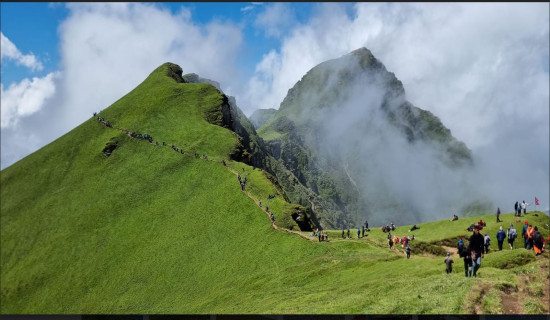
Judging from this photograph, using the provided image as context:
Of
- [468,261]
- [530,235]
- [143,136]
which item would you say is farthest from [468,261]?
[143,136]

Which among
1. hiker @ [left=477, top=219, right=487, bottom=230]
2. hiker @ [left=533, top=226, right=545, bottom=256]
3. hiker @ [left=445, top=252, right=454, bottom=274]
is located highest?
hiker @ [left=477, top=219, right=487, bottom=230]

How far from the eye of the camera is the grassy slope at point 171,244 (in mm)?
47500

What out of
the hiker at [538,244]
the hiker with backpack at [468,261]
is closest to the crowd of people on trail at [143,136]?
the hiker at [538,244]

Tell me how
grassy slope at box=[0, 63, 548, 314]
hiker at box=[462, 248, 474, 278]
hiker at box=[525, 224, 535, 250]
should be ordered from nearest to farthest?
hiker at box=[462, 248, 474, 278]
hiker at box=[525, 224, 535, 250]
grassy slope at box=[0, 63, 548, 314]

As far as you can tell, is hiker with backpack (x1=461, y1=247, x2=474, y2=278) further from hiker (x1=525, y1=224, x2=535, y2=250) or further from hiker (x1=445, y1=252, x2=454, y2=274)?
hiker (x1=525, y1=224, x2=535, y2=250)

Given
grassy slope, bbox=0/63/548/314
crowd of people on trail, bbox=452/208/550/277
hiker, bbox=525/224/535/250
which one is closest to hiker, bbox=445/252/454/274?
crowd of people on trail, bbox=452/208/550/277

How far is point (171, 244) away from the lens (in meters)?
95.0

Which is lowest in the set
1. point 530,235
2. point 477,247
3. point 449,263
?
point 449,263

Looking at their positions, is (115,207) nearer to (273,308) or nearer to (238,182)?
(238,182)

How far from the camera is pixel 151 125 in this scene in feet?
491

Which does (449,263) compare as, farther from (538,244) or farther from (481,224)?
(481,224)

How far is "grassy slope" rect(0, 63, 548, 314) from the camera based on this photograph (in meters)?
47.5

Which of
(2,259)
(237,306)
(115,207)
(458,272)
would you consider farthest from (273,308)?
(2,259)

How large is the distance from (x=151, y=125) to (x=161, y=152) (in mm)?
21432
